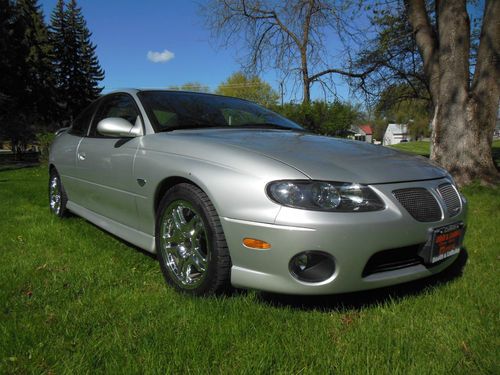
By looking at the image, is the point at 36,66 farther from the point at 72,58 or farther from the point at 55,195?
the point at 55,195

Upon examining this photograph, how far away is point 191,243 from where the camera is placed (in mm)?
2693

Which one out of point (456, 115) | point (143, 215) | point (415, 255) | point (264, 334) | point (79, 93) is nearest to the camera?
point (264, 334)

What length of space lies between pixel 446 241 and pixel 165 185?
1.83 meters

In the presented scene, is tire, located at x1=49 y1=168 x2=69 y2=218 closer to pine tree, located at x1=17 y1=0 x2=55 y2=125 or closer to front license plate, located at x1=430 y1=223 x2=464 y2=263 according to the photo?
front license plate, located at x1=430 y1=223 x2=464 y2=263

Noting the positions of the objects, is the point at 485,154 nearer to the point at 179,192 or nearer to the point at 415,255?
the point at 415,255

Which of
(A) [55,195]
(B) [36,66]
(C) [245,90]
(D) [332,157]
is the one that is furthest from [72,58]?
(D) [332,157]

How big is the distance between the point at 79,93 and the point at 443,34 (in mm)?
37599

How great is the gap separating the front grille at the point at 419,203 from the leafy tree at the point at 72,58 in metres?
39.6

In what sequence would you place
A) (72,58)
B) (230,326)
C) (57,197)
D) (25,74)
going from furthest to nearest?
1. (72,58)
2. (25,74)
3. (57,197)
4. (230,326)

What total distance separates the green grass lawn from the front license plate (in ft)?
0.85

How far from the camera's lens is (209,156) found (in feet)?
8.43

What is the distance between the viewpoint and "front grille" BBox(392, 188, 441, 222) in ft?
7.75

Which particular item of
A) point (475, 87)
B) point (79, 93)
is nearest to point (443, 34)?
point (475, 87)

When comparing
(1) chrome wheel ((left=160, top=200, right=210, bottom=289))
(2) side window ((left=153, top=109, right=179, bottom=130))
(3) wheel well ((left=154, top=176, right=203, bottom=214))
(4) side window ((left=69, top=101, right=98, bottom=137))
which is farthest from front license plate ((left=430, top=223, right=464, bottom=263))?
(4) side window ((left=69, top=101, right=98, bottom=137))
